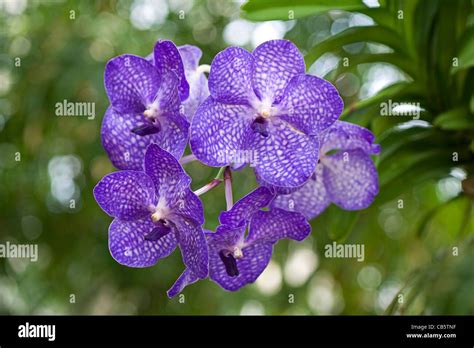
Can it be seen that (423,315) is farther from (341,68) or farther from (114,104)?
(114,104)

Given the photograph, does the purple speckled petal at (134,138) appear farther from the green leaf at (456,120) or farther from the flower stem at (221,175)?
the green leaf at (456,120)

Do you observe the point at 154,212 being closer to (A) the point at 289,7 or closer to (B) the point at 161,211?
(B) the point at 161,211

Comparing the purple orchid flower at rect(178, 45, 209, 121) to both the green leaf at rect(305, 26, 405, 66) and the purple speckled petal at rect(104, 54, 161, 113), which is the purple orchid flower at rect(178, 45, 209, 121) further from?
the green leaf at rect(305, 26, 405, 66)

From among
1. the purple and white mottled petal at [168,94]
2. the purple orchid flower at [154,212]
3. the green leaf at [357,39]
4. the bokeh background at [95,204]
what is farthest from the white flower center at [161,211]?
the bokeh background at [95,204]

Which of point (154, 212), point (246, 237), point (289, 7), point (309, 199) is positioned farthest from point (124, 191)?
point (289, 7)

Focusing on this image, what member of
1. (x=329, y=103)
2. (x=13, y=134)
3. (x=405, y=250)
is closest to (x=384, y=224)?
(x=405, y=250)
